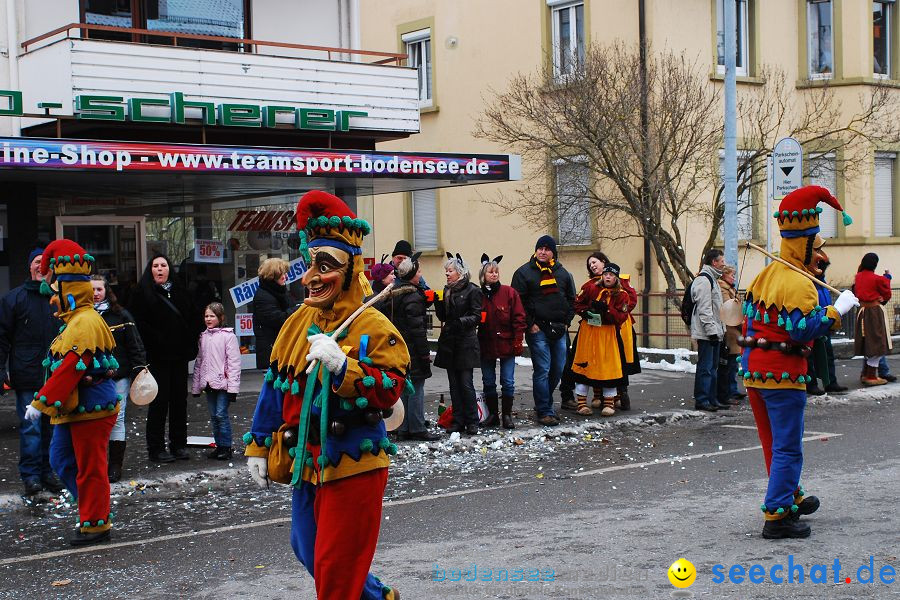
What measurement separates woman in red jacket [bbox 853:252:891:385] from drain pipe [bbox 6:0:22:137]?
36.9 ft

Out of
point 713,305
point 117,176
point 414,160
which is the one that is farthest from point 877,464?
point 117,176

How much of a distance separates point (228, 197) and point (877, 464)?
430 inches

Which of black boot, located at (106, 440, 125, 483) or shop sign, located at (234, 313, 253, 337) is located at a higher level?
shop sign, located at (234, 313, 253, 337)

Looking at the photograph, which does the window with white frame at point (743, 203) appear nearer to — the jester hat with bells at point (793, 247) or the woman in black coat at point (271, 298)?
the woman in black coat at point (271, 298)

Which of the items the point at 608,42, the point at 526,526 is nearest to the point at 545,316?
the point at 526,526

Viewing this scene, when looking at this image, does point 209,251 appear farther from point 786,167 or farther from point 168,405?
point 786,167

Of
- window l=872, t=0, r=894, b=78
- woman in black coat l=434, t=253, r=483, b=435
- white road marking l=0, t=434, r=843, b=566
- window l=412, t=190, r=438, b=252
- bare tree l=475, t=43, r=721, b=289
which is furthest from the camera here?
window l=412, t=190, r=438, b=252

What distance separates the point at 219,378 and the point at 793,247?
5.40m

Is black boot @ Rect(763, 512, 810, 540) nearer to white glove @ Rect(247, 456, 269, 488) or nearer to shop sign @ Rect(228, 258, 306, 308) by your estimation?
white glove @ Rect(247, 456, 269, 488)

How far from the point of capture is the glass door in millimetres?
16078

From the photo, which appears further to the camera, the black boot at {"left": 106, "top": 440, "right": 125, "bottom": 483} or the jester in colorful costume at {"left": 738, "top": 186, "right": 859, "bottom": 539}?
the black boot at {"left": 106, "top": 440, "right": 125, "bottom": 483}

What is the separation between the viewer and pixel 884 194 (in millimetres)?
23891

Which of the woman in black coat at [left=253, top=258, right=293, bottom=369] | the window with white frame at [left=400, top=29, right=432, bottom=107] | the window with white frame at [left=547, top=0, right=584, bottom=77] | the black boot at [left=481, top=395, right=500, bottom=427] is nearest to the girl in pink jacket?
the woman in black coat at [left=253, top=258, right=293, bottom=369]

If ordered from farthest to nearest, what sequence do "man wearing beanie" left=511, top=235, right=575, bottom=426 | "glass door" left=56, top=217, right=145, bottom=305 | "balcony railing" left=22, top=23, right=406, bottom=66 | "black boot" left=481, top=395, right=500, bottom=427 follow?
1. "glass door" left=56, top=217, right=145, bottom=305
2. "balcony railing" left=22, top=23, right=406, bottom=66
3. "man wearing beanie" left=511, top=235, right=575, bottom=426
4. "black boot" left=481, top=395, right=500, bottom=427
